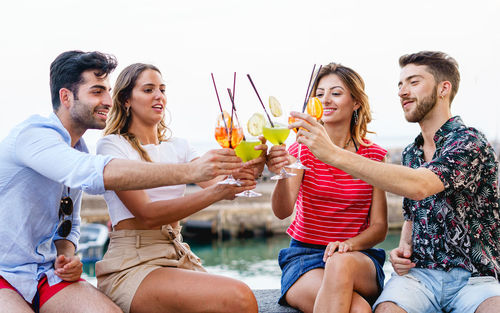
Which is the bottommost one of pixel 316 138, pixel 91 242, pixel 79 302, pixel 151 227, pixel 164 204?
pixel 91 242

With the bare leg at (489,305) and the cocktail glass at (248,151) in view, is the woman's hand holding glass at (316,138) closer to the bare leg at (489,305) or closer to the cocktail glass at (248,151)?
the cocktail glass at (248,151)

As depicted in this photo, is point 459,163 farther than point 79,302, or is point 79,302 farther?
point 459,163

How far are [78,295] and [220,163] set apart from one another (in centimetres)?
100

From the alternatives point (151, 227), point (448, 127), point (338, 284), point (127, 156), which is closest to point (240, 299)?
point (338, 284)

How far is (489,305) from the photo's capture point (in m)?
2.49

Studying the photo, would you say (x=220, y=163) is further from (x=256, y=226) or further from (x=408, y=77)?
(x=256, y=226)

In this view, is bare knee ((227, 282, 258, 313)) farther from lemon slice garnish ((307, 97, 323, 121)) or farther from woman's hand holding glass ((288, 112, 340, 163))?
lemon slice garnish ((307, 97, 323, 121))

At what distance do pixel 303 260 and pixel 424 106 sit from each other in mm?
1225

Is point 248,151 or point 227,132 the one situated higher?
point 227,132

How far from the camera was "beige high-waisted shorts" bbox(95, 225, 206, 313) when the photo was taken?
8.27 ft

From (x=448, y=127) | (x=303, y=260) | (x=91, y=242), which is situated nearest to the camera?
(x=448, y=127)

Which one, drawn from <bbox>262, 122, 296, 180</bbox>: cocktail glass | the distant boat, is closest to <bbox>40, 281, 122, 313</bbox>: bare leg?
<bbox>262, 122, 296, 180</bbox>: cocktail glass

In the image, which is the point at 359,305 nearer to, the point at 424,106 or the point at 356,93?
the point at 424,106

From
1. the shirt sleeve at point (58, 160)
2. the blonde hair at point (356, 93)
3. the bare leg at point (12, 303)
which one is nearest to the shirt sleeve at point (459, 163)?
the blonde hair at point (356, 93)
